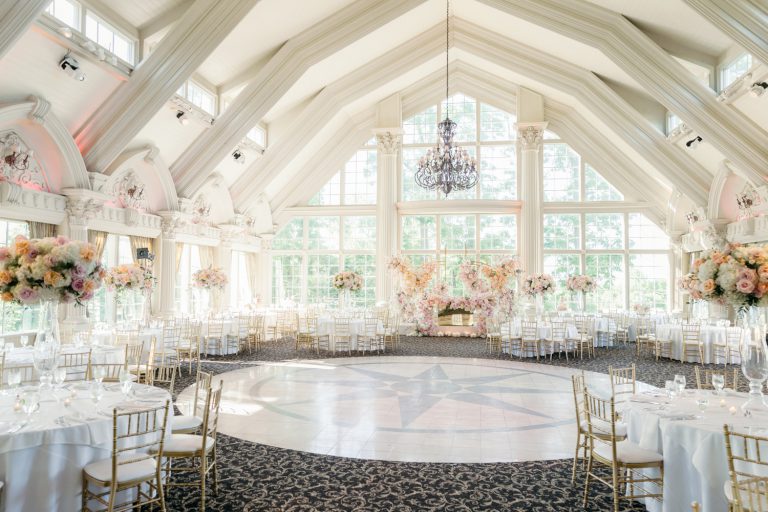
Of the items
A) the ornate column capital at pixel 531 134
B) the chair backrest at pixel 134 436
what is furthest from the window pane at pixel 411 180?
the chair backrest at pixel 134 436

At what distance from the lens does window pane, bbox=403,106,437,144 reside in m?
17.8

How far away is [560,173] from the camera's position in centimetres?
1695

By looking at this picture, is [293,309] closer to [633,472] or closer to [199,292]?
[199,292]

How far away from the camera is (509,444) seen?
559 cm

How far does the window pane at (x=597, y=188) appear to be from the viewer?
16703 millimetres

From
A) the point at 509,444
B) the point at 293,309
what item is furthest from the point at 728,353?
the point at 293,309

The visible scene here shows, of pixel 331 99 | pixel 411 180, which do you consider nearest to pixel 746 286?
pixel 331 99

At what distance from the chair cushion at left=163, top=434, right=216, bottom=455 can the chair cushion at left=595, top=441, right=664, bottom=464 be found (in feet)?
9.91

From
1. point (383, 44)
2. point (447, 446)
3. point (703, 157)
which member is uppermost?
point (383, 44)

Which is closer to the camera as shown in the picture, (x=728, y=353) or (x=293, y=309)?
(x=728, y=353)

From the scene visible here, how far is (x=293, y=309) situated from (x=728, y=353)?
10955 mm

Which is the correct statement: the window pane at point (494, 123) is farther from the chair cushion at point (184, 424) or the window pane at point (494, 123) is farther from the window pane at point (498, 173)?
the chair cushion at point (184, 424)

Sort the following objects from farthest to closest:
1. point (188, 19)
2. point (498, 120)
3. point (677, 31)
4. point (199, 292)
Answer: point (498, 120) < point (199, 292) < point (677, 31) < point (188, 19)

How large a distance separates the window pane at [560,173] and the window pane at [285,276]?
873cm
